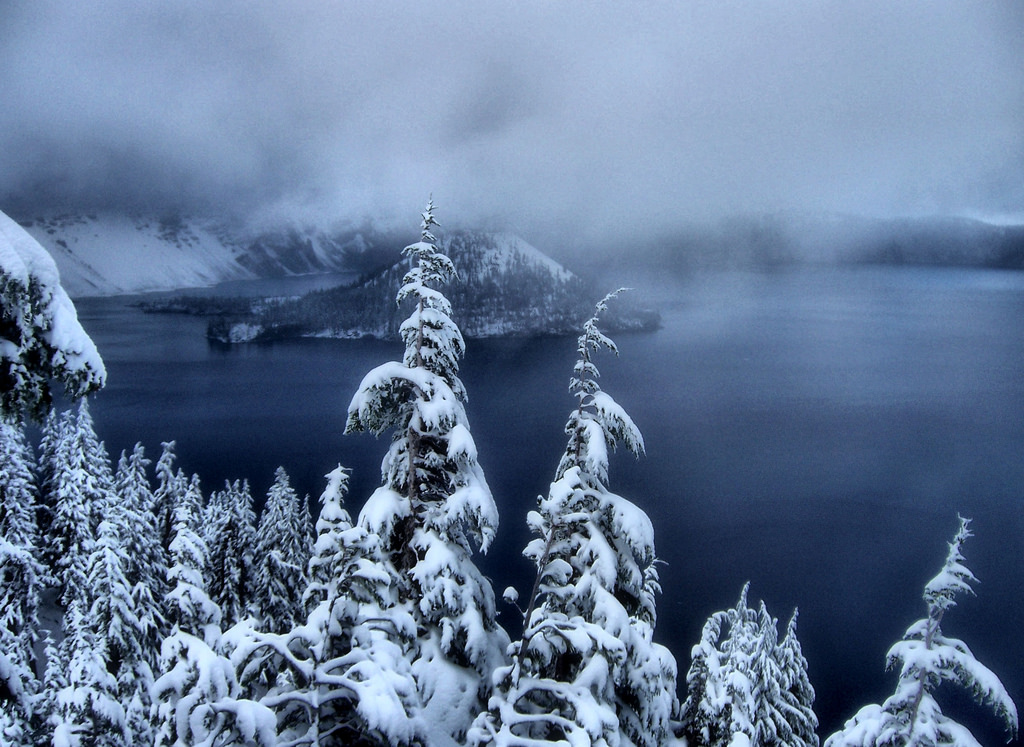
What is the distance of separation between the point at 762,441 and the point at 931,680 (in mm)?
96713

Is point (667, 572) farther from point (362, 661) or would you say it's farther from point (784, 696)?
point (362, 661)

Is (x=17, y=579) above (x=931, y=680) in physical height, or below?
below

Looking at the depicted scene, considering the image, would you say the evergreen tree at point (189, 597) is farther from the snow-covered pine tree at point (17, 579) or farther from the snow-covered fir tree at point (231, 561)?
the snow-covered fir tree at point (231, 561)

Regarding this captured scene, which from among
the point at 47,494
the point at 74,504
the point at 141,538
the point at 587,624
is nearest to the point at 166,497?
the point at 74,504

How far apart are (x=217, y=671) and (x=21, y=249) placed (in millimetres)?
3050

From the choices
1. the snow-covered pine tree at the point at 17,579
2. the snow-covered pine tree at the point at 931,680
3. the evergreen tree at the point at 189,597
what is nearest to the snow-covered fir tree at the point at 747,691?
the snow-covered pine tree at the point at 931,680

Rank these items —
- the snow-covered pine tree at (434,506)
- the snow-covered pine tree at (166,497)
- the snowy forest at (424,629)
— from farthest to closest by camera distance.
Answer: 1. the snow-covered pine tree at (166,497)
2. the snow-covered pine tree at (434,506)
3. the snowy forest at (424,629)

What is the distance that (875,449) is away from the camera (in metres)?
→ 100

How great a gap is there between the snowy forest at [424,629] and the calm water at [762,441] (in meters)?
42.8

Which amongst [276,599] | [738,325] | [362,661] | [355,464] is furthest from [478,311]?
[362,661]

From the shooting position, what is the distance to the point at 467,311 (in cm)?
16938

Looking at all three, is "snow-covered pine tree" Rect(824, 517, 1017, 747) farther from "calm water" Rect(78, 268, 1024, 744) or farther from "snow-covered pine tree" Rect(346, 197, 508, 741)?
"calm water" Rect(78, 268, 1024, 744)

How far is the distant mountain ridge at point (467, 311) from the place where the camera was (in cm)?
15612

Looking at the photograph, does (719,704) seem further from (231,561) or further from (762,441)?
(762,441)
